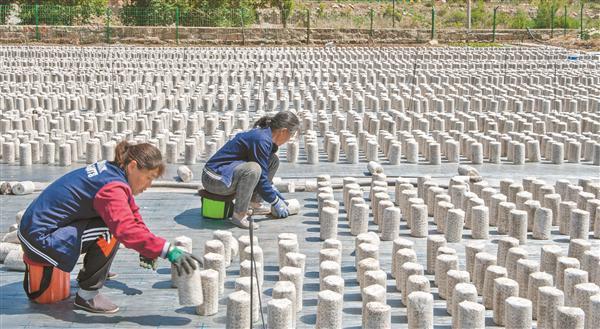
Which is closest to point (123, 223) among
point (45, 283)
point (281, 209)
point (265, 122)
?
point (45, 283)

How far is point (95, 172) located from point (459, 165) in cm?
573

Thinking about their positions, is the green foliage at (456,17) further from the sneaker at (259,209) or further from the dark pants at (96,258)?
the dark pants at (96,258)

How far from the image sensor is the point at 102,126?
12188mm

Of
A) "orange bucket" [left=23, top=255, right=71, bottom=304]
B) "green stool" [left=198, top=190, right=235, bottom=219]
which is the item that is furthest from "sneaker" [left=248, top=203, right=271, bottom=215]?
"orange bucket" [left=23, top=255, right=71, bottom=304]

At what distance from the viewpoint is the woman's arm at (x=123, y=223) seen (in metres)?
5.22

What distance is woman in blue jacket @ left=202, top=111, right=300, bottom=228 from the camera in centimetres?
751

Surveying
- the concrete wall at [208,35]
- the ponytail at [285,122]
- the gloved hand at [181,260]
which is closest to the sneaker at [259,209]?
the ponytail at [285,122]

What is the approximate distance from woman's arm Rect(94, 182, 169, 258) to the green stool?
8.08ft

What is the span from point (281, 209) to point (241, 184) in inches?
24.2

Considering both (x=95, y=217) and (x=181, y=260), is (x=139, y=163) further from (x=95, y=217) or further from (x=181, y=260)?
(x=181, y=260)

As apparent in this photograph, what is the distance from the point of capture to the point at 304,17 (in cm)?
4022

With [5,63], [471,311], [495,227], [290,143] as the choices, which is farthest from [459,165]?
[5,63]

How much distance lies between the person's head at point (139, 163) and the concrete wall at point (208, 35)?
2270cm

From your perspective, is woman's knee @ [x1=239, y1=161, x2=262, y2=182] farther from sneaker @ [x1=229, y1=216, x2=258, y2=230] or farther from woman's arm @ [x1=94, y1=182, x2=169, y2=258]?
woman's arm @ [x1=94, y1=182, x2=169, y2=258]
